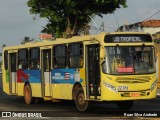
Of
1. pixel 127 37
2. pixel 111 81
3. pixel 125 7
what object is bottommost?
pixel 111 81

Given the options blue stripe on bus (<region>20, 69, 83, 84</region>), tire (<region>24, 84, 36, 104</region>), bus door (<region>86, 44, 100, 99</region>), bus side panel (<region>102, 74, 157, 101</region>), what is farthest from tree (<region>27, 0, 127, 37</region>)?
bus side panel (<region>102, 74, 157, 101</region>)

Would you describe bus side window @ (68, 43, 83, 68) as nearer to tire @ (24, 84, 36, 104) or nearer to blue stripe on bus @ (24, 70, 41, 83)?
blue stripe on bus @ (24, 70, 41, 83)

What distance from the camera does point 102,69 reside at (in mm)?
19562

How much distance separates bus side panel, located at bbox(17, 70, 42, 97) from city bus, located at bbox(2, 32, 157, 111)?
92 centimetres

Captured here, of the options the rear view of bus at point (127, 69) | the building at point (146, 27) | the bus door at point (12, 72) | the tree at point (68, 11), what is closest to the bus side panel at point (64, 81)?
the rear view of bus at point (127, 69)

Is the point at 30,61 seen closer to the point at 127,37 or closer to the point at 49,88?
the point at 49,88

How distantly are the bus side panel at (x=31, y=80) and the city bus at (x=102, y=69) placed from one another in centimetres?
92

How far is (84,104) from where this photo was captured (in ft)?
68.5

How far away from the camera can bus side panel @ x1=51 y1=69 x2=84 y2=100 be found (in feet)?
71.1

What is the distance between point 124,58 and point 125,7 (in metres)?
23.4

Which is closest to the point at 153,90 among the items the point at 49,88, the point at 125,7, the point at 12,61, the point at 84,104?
the point at 84,104

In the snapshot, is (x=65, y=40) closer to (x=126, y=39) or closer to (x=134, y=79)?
(x=126, y=39)

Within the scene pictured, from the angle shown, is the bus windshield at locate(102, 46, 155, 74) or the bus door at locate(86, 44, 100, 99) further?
the bus door at locate(86, 44, 100, 99)

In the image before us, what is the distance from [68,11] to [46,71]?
17459 millimetres
